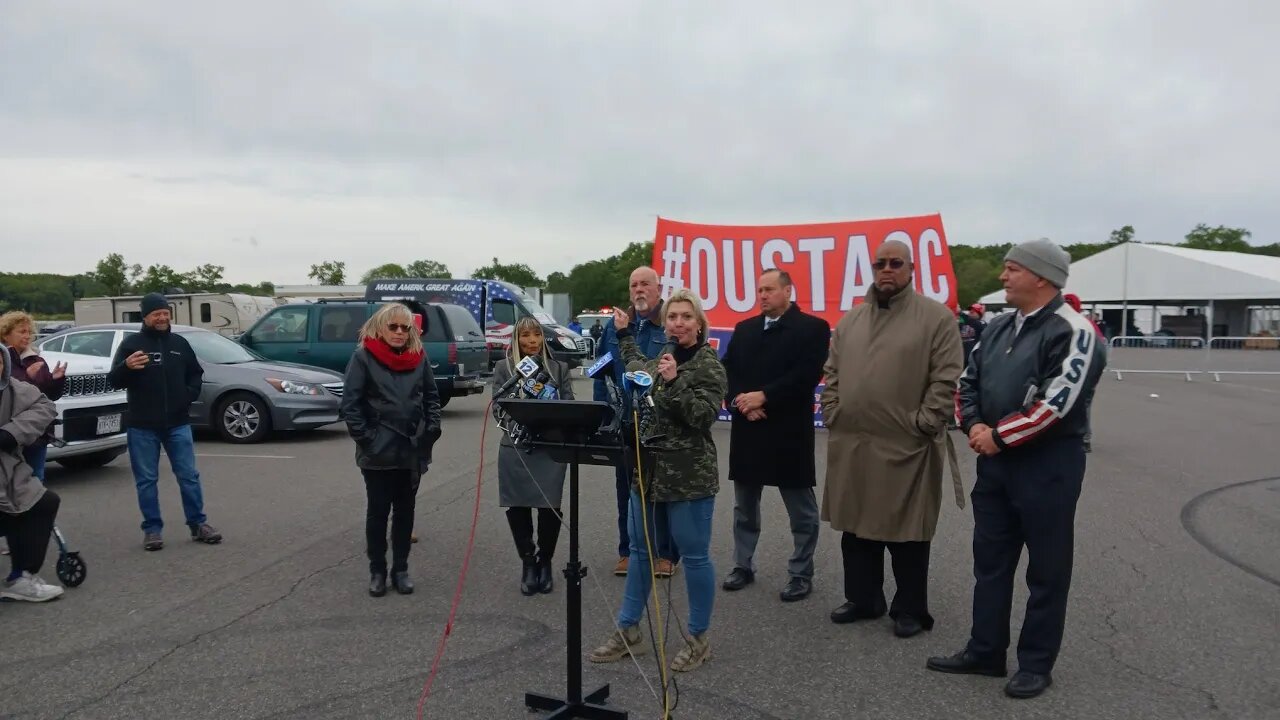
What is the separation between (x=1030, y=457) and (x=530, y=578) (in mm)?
3008

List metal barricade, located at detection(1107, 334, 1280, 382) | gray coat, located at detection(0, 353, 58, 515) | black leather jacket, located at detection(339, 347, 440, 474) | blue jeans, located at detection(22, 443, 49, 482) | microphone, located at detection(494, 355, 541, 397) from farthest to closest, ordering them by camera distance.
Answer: metal barricade, located at detection(1107, 334, 1280, 382)
blue jeans, located at detection(22, 443, 49, 482)
black leather jacket, located at detection(339, 347, 440, 474)
gray coat, located at detection(0, 353, 58, 515)
microphone, located at detection(494, 355, 541, 397)

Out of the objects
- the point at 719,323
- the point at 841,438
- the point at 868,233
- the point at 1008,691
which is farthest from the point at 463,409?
the point at 1008,691

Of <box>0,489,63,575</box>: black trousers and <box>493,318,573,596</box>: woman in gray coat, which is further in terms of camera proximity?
<box>493,318,573,596</box>: woman in gray coat

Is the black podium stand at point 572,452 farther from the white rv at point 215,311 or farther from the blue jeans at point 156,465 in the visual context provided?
the white rv at point 215,311

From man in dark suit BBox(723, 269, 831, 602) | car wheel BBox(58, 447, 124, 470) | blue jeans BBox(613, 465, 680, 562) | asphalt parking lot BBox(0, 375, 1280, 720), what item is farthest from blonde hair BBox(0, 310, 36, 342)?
man in dark suit BBox(723, 269, 831, 602)

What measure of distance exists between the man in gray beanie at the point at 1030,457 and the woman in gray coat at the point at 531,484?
7.82 ft

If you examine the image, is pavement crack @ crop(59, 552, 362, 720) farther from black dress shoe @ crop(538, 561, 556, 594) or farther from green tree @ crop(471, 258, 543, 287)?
green tree @ crop(471, 258, 543, 287)

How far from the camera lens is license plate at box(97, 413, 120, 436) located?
8625 mm

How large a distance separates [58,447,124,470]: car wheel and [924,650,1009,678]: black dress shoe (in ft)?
29.7

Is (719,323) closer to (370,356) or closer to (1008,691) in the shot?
(370,356)

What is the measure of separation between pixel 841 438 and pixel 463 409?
Result: 41.7 feet

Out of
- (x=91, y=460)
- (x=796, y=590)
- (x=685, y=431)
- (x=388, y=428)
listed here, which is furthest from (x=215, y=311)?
(x=685, y=431)

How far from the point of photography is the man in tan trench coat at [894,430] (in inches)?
190

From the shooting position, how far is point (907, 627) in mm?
4891
